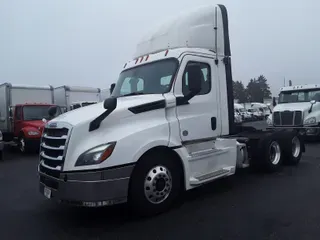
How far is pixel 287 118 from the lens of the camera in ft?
41.2

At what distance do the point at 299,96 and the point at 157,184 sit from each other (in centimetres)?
1120

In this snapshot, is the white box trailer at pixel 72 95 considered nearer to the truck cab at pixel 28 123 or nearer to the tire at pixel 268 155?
the truck cab at pixel 28 123

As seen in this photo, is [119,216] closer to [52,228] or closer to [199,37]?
[52,228]

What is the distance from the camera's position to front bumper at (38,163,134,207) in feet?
12.7

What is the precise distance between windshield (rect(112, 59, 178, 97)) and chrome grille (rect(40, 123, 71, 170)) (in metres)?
1.56

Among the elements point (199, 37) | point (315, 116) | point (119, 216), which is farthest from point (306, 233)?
point (315, 116)

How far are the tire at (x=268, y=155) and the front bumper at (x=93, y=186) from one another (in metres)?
3.73

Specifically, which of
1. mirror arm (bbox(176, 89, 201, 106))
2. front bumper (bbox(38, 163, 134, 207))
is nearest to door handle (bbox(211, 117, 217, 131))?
mirror arm (bbox(176, 89, 201, 106))

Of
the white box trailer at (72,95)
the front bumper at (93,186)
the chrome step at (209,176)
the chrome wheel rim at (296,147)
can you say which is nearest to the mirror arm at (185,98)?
the chrome step at (209,176)

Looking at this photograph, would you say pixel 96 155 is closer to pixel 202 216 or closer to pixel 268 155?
pixel 202 216

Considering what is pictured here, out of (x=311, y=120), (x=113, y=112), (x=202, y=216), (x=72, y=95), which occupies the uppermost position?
(x=72, y=95)

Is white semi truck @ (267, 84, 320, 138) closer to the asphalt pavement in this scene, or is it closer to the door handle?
the asphalt pavement

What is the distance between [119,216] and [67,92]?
15.7m

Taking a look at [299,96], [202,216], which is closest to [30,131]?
[202,216]
